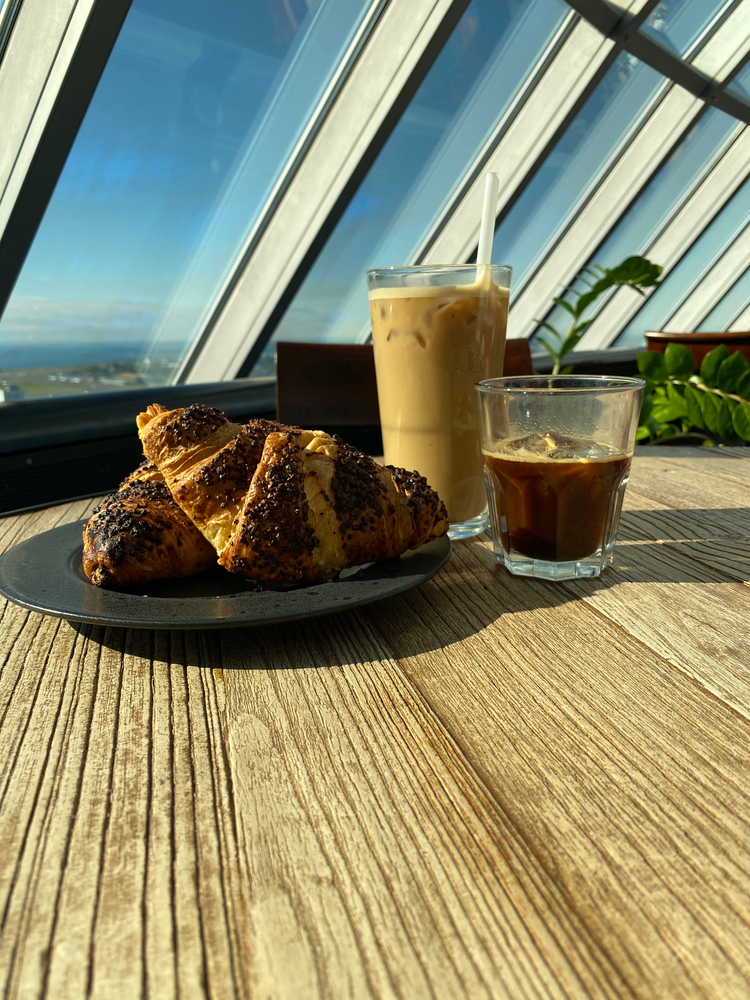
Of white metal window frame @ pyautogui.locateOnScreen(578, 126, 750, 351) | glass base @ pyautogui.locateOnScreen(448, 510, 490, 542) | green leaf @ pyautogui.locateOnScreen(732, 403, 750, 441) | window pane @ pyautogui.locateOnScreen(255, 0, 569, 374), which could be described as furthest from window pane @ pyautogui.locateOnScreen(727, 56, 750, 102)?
glass base @ pyautogui.locateOnScreen(448, 510, 490, 542)

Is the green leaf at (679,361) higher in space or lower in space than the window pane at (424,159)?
lower

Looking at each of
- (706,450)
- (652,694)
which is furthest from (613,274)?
(652,694)

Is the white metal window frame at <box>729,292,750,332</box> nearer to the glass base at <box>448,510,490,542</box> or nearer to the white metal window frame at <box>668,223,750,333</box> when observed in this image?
the white metal window frame at <box>668,223,750,333</box>

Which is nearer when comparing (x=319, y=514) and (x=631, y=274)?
(x=319, y=514)

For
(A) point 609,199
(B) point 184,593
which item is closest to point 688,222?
(A) point 609,199

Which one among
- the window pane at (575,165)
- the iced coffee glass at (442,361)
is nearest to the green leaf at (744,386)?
the iced coffee glass at (442,361)

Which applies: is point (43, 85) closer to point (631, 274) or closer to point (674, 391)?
point (631, 274)

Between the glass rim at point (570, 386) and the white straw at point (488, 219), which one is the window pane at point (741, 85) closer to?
the white straw at point (488, 219)
